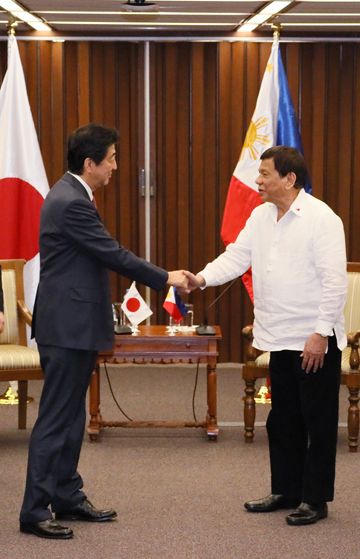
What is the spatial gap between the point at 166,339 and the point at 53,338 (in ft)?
6.81

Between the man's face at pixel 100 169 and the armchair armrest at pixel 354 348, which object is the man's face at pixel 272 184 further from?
the armchair armrest at pixel 354 348

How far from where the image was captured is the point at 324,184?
896cm

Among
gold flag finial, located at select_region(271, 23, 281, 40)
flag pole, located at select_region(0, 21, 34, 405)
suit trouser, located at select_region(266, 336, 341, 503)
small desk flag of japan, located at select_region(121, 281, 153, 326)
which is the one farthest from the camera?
gold flag finial, located at select_region(271, 23, 281, 40)

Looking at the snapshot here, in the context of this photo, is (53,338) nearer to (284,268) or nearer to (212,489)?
(284,268)

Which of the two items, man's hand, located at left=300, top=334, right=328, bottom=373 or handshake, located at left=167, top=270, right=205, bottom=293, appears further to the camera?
A: handshake, located at left=167, top=270, right=205, bottom=293

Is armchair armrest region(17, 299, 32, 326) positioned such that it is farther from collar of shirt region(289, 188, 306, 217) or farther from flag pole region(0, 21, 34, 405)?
collar of shirt region(289, 188, 306, 217)

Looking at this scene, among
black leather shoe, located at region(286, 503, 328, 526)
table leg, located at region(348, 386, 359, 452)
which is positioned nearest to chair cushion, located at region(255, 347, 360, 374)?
table leg, located at region(348, 386, 359, 452)

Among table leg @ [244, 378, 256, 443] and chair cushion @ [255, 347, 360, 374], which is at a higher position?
chair cushion @ [255, 347, 360, 374]

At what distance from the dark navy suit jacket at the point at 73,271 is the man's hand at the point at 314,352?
33.9 inches

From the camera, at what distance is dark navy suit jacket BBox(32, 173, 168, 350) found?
4.45m

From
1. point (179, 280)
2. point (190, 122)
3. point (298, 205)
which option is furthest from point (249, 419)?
point (190, 122)

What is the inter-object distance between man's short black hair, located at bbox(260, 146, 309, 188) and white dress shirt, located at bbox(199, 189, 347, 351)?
0.09 metres

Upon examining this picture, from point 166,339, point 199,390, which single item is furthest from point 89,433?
point 199,390

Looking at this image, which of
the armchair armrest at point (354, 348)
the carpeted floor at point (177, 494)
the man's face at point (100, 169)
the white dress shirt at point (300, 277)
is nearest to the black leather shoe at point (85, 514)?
the carpeted floor at point (177, 494)
